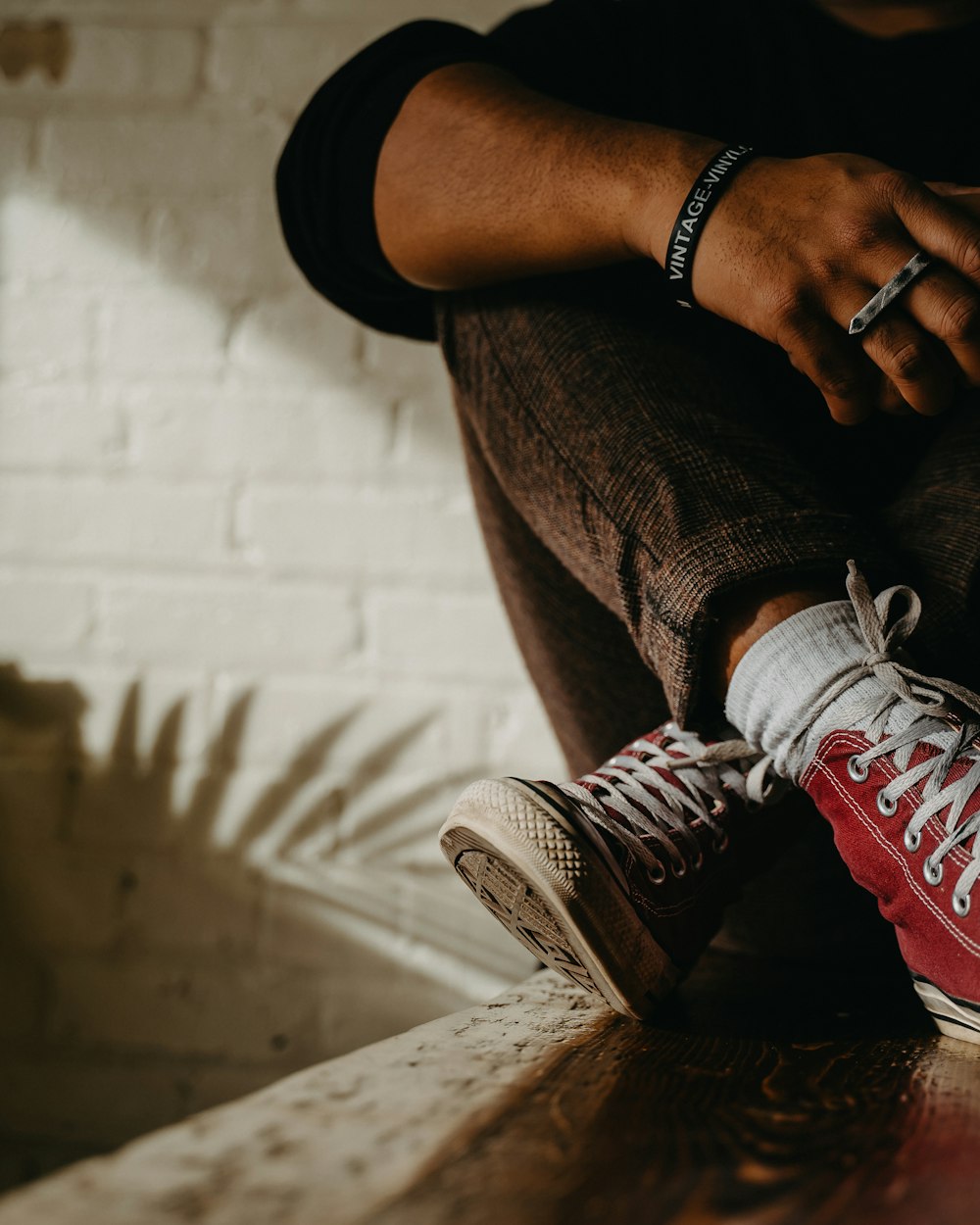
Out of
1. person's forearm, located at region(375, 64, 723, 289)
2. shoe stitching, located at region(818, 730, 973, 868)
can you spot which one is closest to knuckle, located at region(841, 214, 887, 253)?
person's forearm, located at region(375, 64, 723, 289)

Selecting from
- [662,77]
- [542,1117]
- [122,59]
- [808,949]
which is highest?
[662,77]

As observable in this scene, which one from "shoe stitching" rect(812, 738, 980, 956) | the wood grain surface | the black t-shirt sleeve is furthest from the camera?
the black t-shirt sleeve

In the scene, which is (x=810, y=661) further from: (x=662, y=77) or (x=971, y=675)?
(x=662, y=77)

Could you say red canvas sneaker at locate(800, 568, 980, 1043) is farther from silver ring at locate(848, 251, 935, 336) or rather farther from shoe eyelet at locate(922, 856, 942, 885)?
silver ring at locate(848, 251, 935, 336)

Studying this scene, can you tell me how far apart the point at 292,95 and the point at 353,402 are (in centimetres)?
43

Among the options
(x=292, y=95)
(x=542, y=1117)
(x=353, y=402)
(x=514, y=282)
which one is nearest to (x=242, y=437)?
(x=353, y=402)

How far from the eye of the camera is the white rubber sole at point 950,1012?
477mm

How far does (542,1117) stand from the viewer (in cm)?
35

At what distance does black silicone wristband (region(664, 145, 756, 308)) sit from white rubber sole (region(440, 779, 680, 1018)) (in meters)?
0.34

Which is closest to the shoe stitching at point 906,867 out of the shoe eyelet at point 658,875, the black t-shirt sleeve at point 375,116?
the shoe eyelet at point 658,875

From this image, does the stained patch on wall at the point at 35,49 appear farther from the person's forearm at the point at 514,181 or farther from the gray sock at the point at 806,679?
the gray sock at the point at 806,679

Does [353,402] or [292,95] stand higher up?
[292,95]

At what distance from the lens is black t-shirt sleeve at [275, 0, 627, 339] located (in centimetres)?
70

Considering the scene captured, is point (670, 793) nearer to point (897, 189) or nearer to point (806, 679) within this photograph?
point (806, 679)
